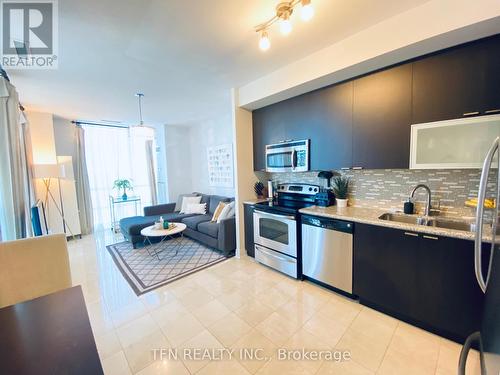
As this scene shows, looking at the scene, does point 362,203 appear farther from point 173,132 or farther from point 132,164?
point 132,164

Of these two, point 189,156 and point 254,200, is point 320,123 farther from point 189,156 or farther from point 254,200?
point 189,156

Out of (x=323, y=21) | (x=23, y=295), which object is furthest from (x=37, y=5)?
(x=323, y=21)

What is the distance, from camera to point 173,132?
5.42 m

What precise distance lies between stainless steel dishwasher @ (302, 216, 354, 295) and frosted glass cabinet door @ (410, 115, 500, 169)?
873 millimetres

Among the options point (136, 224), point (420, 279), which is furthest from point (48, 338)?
point (136, 224)

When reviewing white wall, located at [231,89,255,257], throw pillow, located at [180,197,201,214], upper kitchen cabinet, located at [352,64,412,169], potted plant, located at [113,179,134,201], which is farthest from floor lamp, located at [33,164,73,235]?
upper kitchen cabinet, located at [352,64,412,169]

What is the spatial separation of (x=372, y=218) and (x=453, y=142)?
0.88 metres

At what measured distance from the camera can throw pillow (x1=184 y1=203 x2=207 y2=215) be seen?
4672mm

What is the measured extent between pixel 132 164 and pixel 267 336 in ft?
17.5

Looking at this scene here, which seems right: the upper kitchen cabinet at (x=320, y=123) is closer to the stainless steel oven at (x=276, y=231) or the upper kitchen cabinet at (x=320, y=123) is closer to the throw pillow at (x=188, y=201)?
the stainless steel oven at (x=276, y=231)

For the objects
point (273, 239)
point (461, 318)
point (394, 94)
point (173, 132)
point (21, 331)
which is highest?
point (173, 132)

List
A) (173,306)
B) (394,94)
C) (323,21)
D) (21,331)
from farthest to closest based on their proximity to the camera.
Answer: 1. (173,306)
2. (394,94)
3. (323,21)
4. (21,331)

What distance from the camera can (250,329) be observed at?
184cm

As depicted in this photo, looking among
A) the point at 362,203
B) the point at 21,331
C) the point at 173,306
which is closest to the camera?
the point at 21,331
